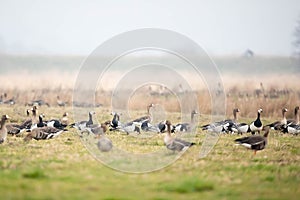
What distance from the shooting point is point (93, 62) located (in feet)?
63.6

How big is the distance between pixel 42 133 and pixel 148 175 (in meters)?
5.68

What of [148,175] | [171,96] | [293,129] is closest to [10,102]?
[171,96]

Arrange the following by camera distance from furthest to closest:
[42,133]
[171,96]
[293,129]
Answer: [171,96]
[293,129]
[42,133]

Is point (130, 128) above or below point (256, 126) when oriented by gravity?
below

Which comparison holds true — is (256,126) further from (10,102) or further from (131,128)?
(10,102)

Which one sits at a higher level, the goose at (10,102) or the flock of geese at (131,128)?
the goose at (10,102)

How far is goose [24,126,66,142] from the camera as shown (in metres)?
16.2

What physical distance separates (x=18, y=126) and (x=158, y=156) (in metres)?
5.91

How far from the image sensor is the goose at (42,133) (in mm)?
16203

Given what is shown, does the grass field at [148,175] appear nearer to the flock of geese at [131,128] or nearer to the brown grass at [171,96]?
the flock of geese at [131,128]

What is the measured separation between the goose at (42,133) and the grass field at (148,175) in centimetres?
30

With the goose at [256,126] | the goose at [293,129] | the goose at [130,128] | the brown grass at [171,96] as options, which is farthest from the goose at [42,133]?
the brown grass at [171,96]

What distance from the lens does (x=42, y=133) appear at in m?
16.3

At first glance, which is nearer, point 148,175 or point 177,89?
point 148,175
